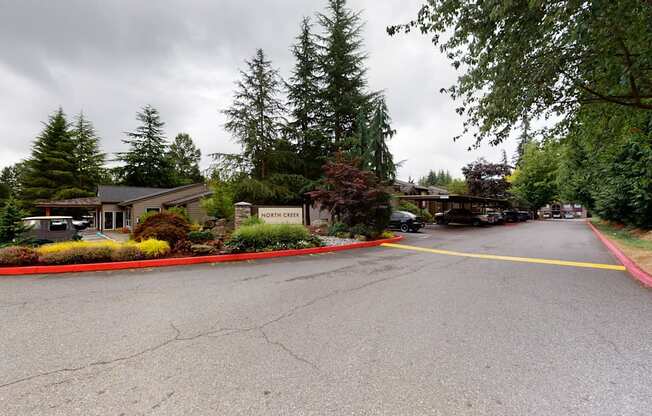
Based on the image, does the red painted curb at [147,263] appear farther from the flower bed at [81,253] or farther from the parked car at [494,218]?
the parked car at [494,218]

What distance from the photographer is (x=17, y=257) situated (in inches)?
258

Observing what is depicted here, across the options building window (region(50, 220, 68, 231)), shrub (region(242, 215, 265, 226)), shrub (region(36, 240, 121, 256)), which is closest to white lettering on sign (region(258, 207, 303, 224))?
shrub (region(242, 215, 265, 226))

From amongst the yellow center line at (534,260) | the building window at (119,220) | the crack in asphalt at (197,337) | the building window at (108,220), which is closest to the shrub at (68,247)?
the crack in asphalt at (197,337)

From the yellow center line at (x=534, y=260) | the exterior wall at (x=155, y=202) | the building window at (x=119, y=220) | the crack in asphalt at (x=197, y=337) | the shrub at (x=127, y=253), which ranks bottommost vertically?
the yellow center line at (x=534, y=260)

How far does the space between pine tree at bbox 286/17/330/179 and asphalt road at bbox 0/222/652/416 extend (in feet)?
47.6

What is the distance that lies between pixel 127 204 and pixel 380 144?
21.4 m

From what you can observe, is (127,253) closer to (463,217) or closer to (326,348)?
(326,348)

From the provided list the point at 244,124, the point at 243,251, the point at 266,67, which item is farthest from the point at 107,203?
the point at 243,251

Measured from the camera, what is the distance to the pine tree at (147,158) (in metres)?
38.1

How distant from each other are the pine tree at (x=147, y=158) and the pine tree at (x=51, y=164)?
566 centimetres

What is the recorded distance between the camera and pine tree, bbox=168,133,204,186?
153 feet

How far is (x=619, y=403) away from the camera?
6.61ft

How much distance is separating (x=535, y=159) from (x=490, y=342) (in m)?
43.6

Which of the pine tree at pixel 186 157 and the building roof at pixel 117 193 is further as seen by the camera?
A: the pine tree at pixel 186 157
